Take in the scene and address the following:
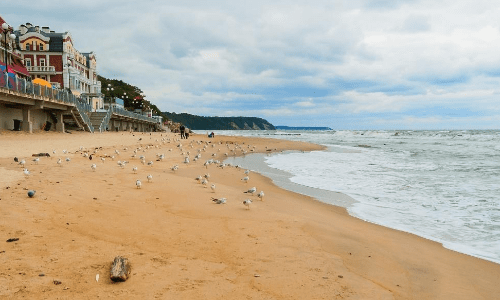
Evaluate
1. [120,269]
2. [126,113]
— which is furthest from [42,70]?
[120,269]

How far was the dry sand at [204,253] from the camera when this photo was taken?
4266 millimetres

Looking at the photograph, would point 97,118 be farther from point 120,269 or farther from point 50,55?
point 120,269

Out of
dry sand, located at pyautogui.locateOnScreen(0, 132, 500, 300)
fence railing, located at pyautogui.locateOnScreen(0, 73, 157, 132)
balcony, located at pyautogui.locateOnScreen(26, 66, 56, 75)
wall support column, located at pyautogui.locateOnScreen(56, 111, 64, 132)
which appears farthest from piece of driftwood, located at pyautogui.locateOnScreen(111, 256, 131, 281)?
balcony, located at pyautogui.locateOnScreen(26, 66, 56, 75)

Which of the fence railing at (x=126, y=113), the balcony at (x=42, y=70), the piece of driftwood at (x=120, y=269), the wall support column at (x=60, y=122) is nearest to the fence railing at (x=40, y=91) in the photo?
the wall support column at (x=60, y=122)

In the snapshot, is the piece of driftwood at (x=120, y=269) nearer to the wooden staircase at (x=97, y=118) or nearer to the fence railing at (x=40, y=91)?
the fence railing at (x=40, y=91)

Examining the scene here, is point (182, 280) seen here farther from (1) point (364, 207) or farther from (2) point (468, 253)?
(1) point (364, 207)

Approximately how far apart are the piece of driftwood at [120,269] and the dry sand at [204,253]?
3.6 inches

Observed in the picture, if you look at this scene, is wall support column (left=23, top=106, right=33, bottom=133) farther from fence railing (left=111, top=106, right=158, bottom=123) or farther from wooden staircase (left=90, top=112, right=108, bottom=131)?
fence railing (left=111, top=106, right=158, bottom=123)

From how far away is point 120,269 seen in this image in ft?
14.2

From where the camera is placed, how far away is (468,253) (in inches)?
260

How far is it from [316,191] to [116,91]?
329 feet

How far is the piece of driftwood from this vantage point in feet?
13.8

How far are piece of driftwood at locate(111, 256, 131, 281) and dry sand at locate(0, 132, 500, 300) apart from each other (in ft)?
0.30

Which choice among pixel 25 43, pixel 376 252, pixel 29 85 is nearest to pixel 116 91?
pixel 25 43
